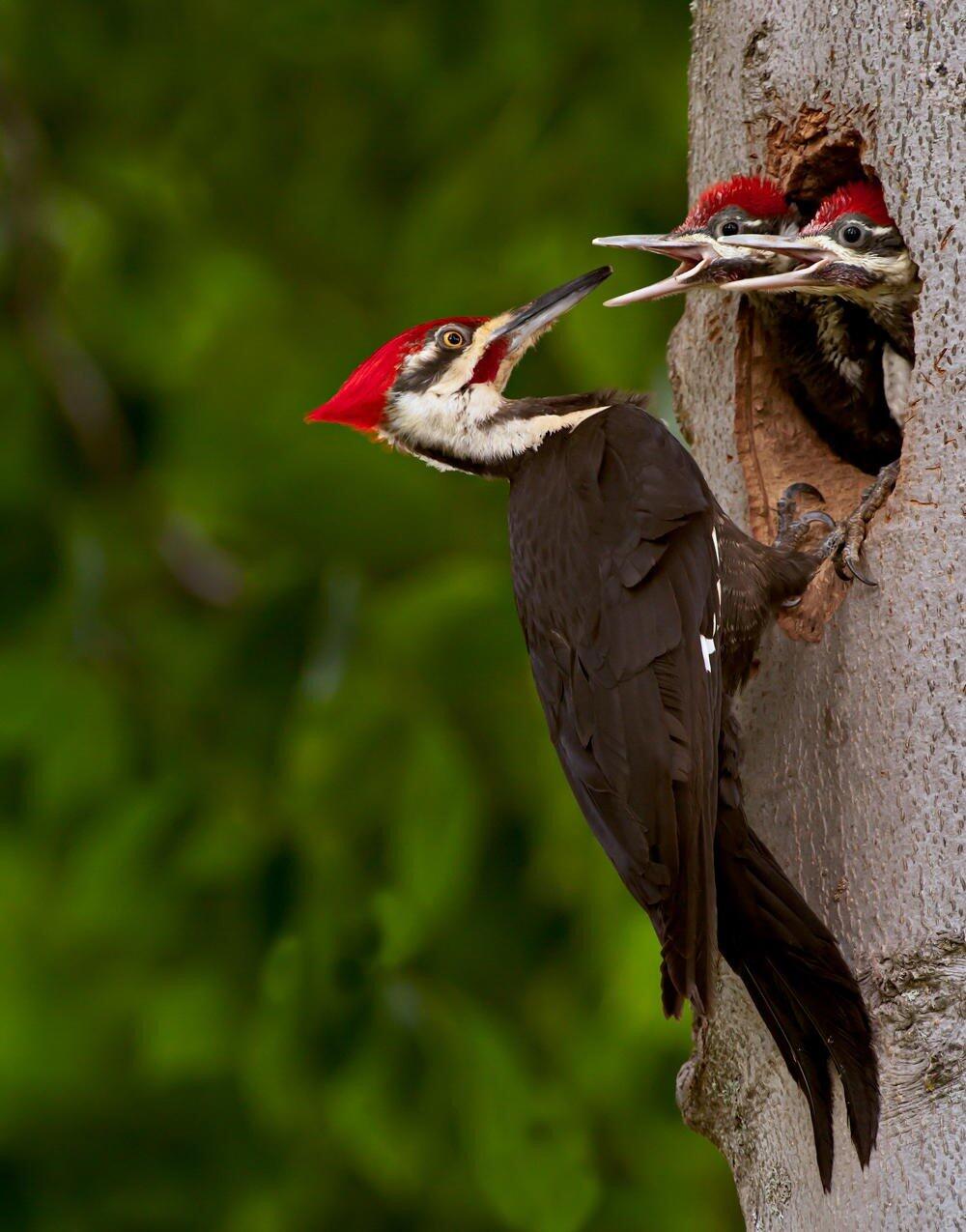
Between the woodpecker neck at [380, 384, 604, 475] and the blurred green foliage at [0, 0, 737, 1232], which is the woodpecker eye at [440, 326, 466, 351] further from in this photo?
the blurred green foliage at [0, 0, 737, 1232]

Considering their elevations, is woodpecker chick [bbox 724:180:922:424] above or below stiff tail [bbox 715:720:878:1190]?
above

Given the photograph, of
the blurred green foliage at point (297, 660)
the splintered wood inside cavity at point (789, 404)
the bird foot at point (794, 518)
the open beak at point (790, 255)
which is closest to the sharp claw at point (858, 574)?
the splintered wood inside cavity at point (789, 404)

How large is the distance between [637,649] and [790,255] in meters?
0.71

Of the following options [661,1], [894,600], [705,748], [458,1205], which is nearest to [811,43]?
[894,600]

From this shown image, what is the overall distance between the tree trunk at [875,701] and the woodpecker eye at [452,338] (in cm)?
45

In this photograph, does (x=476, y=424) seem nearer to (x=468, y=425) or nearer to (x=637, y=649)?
(x=468, y=425)

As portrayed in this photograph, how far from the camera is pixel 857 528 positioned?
222 centimetres

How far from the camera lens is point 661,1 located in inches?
136

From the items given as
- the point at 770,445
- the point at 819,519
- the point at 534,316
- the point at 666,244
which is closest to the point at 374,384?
the point at 534,316

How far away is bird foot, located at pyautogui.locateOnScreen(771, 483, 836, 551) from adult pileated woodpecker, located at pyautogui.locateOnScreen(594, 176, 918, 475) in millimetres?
177

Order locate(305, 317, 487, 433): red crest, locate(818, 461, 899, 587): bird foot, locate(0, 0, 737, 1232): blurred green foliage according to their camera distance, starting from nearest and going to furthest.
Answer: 1. locate(818, 461, 899, 587): bird foot
2. locate(305, 317, 487, 433): red crest
3. locate(0, 0, 737, 1232): blurred green foliage

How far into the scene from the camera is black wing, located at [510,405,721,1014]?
200 centimetres

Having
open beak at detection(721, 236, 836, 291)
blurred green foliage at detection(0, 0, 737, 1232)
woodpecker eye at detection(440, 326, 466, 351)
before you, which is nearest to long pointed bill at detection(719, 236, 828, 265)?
open beak at detection(721, 236, 836, 291)

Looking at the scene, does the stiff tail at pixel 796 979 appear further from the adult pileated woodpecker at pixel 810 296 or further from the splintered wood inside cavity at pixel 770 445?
the adult pileated woodpecker at pixel 810 296
